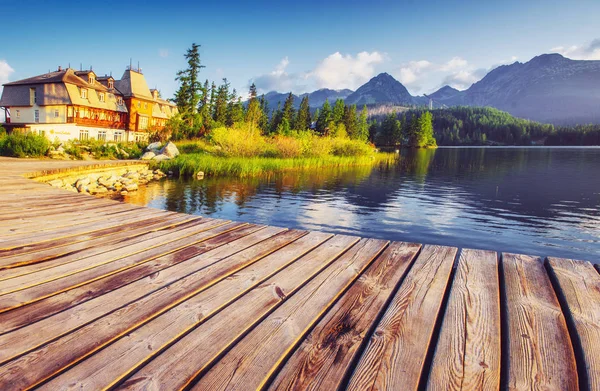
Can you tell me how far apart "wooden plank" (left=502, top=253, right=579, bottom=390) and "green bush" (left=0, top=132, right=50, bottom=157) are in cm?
2135

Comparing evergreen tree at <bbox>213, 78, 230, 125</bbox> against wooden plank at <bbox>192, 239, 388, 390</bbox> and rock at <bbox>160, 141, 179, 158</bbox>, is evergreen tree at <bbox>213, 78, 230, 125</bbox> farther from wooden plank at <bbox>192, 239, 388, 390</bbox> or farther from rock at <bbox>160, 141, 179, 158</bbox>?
wooden plank at <bbox>192, 239, 388, 390</bbox>

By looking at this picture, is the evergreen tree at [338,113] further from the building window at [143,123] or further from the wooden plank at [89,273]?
the wooden plank at [89,273]

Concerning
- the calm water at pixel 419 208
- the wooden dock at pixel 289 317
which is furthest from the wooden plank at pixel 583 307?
the calm water at pixel 419 208

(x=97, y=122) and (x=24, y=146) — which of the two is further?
(x=97, y=122)

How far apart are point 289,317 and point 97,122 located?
4289 centimetres

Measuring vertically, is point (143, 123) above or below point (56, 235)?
above

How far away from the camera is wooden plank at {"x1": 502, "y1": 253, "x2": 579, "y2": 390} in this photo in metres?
1.28

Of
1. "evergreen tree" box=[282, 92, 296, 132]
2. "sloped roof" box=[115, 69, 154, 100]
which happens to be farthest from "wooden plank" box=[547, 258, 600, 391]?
"evergreen tree" box=[282, 92, 296, 132]

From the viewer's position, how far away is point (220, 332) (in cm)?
155

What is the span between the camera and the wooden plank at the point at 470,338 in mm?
1271

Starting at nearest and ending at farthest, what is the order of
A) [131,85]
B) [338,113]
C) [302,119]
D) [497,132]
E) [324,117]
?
[131,85]
[302,119]
[324,117]
[338,113]
[497,132]

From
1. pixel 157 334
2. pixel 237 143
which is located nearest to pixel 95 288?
pixel 157 334

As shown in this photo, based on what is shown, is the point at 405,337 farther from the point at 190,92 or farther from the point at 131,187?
the point at 190,92

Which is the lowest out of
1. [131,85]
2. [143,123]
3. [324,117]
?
[143,123]
